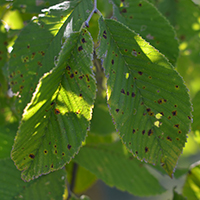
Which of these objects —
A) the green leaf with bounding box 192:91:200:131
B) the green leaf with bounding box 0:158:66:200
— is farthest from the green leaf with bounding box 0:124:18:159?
the green leaf with bounding box 192:91:200:131

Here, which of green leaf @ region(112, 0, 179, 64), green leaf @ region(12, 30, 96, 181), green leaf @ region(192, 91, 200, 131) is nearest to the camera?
green leaf @ region(12, 30, 96, 181)

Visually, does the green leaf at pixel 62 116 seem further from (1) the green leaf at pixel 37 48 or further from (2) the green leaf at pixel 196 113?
(2) the green leaf at pixel 196 113

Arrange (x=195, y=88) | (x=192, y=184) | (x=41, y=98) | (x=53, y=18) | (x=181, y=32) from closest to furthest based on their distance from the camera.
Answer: (x=41, y=98), (x=53, y=18), (x=192, y=184), (x=181, y=32), (x=195, y=88)

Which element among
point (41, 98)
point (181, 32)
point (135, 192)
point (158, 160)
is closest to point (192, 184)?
point (135, 192)

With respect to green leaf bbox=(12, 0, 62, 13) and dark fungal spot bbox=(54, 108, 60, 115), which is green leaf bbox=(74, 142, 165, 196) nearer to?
dark fungal spot bbox=(54, 108, 60, 115)

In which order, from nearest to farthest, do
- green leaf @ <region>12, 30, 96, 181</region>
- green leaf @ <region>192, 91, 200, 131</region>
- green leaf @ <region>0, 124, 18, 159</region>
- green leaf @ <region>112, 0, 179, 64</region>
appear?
green leaf @ <region>12, 30, 96, 181</region> → green leaf @ <region>112, 0, 179, 64</region> → green leaf @ <region>0, 124, 18, 159</region> → green leaf @ <region>192, 91, 200, 131</region>

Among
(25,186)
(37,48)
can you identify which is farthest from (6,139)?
(37,48)

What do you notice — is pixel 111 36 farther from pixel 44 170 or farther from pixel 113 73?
pixel 44 170
